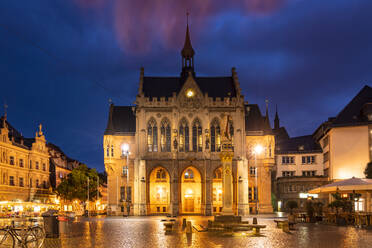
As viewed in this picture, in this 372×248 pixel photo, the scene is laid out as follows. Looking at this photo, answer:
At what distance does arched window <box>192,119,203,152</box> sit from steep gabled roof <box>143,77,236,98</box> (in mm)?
7371

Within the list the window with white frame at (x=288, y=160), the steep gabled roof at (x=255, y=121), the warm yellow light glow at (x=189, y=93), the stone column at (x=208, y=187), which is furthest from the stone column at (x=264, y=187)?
the warm yellow light glow at (x=189, y=93)

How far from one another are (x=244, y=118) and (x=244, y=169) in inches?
338

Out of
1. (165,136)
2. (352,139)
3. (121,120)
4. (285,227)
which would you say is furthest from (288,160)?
(285,227)

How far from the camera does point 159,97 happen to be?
83.4 metres

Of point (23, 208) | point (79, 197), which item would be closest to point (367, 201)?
point (79, 197)

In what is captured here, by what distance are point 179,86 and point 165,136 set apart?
37.4 ft

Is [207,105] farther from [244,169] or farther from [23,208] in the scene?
[23,208]

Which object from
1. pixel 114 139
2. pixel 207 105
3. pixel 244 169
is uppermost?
pixel 207 105

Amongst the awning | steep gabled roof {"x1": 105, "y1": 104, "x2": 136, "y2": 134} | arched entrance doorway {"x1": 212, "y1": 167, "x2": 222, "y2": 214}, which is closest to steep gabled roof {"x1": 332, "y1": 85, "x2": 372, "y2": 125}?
arched entrance doorway {"x1": 212, "y1": 167, "x2": 222, "y2": 214}

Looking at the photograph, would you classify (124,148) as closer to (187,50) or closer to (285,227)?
(187,50)

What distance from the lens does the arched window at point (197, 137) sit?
7956 cm

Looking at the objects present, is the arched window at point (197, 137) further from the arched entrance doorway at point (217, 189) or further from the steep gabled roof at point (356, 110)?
the steep gabled roof at point (356, 110)

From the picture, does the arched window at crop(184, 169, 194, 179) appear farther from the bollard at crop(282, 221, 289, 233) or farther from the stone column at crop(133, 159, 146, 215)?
the bollard at crop(282, 221, 289, 233)

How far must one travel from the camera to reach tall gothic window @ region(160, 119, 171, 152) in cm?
7950
